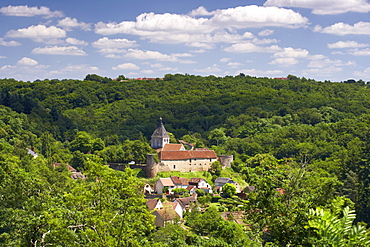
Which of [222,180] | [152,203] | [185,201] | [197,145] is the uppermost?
[197,145]

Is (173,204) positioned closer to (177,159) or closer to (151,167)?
(151,167)

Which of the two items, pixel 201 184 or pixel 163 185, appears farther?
pixel 201 184

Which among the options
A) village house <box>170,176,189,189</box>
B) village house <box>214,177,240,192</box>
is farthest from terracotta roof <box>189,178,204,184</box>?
village house <box>214,177,240,192</box>

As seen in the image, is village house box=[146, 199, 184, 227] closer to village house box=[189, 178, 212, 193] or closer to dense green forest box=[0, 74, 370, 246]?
dense green forest box=[0, 74, 370, 246]

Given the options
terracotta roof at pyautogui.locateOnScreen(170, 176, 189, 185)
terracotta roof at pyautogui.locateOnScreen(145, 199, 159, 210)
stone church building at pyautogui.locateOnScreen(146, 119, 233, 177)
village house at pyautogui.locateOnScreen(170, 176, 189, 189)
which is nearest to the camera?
terracotta roof at pyautogui.locateOnScreen(145, 199, 159, 210)

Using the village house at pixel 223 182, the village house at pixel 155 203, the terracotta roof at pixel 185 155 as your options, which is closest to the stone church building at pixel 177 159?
the terracotta roof at pixel 185 155

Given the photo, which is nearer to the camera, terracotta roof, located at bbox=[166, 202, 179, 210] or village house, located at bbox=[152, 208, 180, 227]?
village house, located at bbox=[152, 208, 180, 227]

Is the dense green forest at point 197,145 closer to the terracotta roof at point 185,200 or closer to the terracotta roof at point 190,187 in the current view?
the terracotta roof at point 185,200

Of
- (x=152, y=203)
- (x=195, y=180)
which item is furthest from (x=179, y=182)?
(x=152, y=203)
